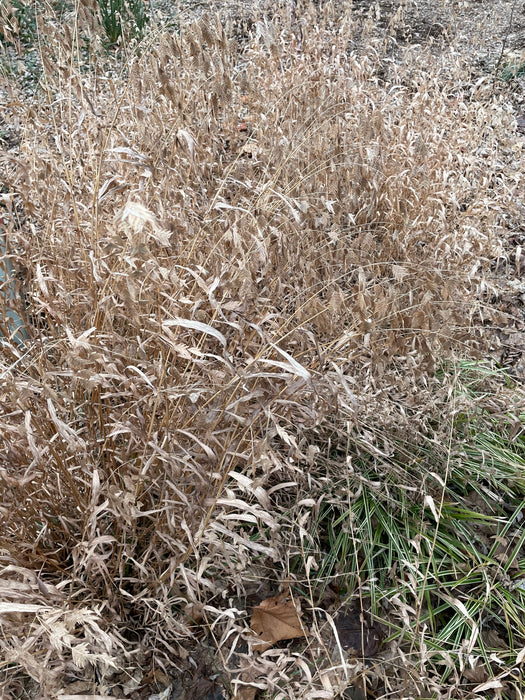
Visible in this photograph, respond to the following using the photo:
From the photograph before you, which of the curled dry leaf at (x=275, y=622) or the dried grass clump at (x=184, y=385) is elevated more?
the dried grass clump at (x=184, y=385)

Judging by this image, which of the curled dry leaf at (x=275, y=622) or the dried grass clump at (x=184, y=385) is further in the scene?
the curled dry leaf at (x=275, y=622)

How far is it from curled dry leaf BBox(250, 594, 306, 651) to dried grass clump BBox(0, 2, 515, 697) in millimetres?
71

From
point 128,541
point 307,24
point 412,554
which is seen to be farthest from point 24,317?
point 307,24

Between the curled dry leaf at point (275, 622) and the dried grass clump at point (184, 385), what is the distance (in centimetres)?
7

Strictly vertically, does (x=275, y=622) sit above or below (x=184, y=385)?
below

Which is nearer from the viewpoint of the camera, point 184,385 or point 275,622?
point 184,385

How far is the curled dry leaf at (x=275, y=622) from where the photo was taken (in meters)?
1.50

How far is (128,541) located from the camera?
1.57 metres

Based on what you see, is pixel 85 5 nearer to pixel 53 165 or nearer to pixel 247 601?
pixel 53 165

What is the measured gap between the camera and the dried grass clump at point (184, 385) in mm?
1219

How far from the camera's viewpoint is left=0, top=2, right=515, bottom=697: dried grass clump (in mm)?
1219

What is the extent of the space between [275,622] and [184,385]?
72 centimetres

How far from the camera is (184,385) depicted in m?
1.35

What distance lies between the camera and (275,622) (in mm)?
1532
